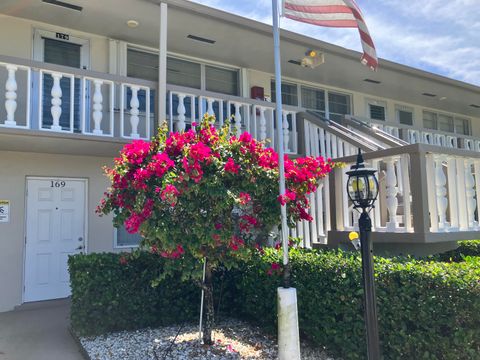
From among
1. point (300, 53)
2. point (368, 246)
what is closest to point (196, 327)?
point (368, 246)

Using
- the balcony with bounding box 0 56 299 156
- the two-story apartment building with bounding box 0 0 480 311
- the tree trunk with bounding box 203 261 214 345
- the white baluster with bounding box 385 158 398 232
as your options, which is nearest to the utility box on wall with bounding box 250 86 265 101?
the two-story apartment building with bounding box 0 0 480 311

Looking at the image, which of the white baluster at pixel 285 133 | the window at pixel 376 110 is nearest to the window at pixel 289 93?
the white baluster at pixel 285 133

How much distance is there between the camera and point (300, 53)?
9.91 metres

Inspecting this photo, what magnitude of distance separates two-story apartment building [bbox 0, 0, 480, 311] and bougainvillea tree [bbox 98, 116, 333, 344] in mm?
1826

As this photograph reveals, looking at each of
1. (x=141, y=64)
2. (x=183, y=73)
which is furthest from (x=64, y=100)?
(x=183, y=73)

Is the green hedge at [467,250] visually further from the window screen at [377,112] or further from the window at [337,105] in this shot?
the window screen at [377,112]

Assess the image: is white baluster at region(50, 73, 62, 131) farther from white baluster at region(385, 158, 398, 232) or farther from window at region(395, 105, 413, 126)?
window at region(395, 105, 413, 126)

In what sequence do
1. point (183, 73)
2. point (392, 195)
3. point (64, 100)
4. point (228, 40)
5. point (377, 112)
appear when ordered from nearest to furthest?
point (392, 195) → point (64, 100) → point (228, 40) → point (183, 73) → point (377, 112)

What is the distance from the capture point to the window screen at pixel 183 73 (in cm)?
970

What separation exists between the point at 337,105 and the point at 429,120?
4.63m

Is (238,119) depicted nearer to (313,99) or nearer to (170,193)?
(170,193)

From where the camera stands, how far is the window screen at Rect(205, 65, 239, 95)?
1030 cm

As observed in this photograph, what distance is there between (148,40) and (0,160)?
3.77 meters

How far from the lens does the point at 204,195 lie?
4.50 m
